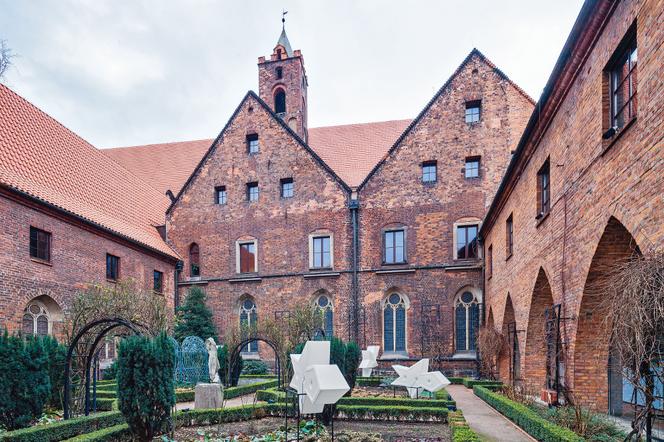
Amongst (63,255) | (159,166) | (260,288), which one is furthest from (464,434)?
(159,166)

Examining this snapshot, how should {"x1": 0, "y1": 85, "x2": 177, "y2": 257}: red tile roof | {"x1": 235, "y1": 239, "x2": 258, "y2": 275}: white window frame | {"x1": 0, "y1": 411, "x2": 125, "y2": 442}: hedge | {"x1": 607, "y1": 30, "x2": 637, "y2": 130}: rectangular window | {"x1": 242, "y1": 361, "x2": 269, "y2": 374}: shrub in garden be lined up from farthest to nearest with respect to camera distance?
1. {"x1": 235, "y1": 239, "x2": 258, "y2": 275}: white window frame
2. {"x1": 242, "y1": 361, "x2": 269, "y2": 374}: shrub in garden
3. {"x1": 0, "y1": 85, "x2": 177, "y2": 257}: red tile roof
4. {"x1": 0, "y1": 411, "x2": 125, "y2": 442}: hedge
5. {"x1": 607, "y1": 30, "x2": 637, "y2": 130}: rectangular window

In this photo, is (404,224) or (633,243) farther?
(404,224)

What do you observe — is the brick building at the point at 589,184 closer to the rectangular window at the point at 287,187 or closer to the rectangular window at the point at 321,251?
the rectangular window at the point at 321,251

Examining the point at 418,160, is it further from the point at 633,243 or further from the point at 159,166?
the point at 159,166

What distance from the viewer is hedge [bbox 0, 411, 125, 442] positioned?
828 centimetres

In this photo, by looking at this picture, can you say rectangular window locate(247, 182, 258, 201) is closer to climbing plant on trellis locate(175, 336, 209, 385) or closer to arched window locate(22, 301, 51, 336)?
climbing plant on trellis locate(175, 336, 209, 385)

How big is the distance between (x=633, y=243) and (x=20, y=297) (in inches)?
628

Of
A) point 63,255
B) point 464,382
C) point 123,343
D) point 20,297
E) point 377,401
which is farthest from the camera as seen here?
point 464,382

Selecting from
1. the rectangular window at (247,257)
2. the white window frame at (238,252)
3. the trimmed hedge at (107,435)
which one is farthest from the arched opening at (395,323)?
the trimmed hedge at (107,435)

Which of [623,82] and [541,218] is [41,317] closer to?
[541,218]

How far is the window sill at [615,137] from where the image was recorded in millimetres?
6946

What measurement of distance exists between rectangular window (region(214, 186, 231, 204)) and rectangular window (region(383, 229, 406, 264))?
27.1ft

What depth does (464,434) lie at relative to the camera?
8445 millimetres

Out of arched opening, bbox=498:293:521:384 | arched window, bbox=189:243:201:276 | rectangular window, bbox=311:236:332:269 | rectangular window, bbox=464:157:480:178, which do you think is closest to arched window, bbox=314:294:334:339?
rectangular window, bbox=311:236:332:269
